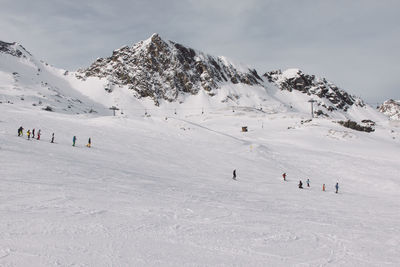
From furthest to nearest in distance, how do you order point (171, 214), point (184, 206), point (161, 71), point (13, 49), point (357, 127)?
1. point (161, 71)
2. point (13, 49)
3. point (357, 127)
4. point (184, 206)
5. point (171, 214)

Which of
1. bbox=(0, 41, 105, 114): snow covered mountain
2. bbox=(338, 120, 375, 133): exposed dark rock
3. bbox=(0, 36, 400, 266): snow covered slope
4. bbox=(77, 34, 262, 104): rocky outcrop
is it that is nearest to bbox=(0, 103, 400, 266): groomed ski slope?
bbox=(0, 36, 400, 266): snow covered slope

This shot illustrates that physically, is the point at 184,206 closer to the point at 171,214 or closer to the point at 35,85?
the point at 171,214

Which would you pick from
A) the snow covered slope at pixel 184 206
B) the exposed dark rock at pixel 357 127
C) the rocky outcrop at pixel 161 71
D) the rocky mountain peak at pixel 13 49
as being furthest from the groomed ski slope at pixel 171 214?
the rocky mountain peak at pixel 13 49

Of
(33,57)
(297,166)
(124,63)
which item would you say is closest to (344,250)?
(297,166)

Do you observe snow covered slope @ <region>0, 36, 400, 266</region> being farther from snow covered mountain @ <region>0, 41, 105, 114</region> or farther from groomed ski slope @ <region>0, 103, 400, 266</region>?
snow covered mountain @ <region>0, 41, 105, 114</region>

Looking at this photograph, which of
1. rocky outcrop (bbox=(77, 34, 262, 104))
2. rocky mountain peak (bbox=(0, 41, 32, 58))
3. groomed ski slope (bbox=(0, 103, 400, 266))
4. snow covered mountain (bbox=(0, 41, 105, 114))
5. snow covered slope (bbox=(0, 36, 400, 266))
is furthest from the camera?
rocky mountain peak (bbox=(0, 41, 32, 58))

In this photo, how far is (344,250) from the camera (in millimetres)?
8297

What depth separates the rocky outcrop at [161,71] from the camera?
161375 millimetres

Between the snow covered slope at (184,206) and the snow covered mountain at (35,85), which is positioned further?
the snow covered mountain at (35,85)

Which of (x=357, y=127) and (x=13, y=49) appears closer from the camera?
(x=357, y=127)

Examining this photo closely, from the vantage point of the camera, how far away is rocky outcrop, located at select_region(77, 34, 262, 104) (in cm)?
16138

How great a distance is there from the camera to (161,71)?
172 metres

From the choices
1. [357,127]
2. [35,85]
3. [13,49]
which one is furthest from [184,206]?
[13,49]

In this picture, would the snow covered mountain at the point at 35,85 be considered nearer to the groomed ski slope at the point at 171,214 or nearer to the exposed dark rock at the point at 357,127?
the groomed ski slope at the point at 171,214
